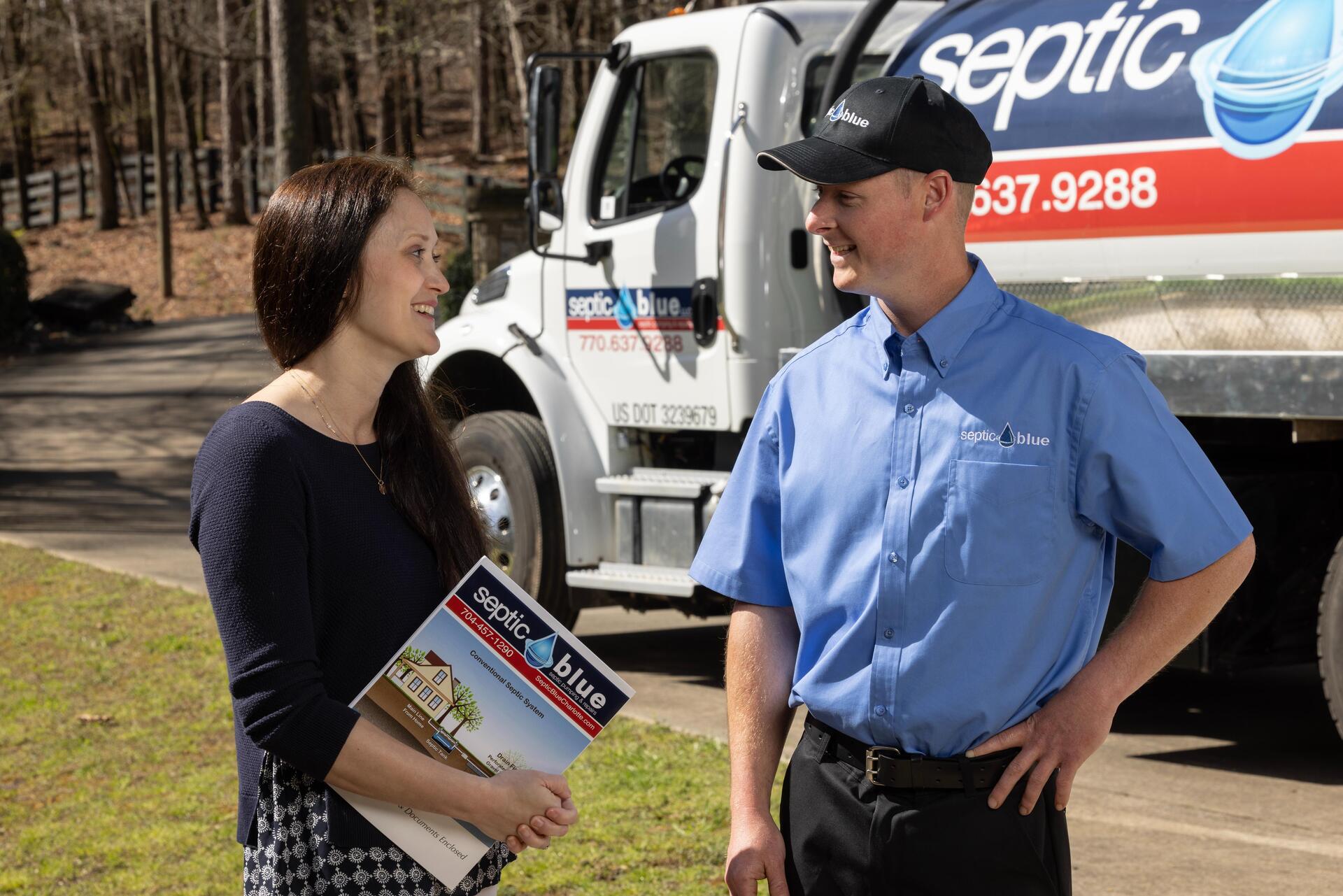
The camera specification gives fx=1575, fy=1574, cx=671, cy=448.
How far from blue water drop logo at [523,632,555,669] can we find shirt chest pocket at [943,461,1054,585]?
622 millimetres

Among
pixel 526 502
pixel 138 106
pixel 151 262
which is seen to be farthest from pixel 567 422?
pixel 138 106

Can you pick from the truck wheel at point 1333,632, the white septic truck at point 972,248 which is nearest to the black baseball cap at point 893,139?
the white septic truck at point 972,248

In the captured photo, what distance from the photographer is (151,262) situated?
32.5 meters

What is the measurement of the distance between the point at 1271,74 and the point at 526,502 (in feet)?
13.3

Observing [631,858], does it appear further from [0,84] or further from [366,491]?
[0,84]

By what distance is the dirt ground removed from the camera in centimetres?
2828

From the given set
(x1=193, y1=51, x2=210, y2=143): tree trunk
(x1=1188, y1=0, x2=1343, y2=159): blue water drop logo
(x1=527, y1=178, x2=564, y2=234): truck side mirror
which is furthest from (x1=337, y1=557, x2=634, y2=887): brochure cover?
(x1=193, y1=51, x2=210, y2=143): tree trunk

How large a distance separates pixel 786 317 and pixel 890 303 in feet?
14.7

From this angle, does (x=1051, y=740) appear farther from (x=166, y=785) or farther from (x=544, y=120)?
(x=544, y=120)

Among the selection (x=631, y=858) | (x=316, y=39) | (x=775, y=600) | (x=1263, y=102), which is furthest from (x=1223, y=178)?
(x=316, y=39)

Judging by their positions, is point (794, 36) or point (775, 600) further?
point (794, 36)

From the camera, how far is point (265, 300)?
2.45 meters

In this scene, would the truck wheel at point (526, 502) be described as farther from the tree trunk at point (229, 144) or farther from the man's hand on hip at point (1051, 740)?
the tree trunk at point (229, 144)

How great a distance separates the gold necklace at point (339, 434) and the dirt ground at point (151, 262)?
2470cm
